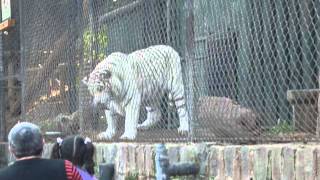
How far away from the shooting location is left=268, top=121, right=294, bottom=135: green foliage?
19.1 feet

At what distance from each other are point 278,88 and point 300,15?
660mm

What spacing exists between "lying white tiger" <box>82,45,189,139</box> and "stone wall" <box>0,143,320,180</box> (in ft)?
1.15

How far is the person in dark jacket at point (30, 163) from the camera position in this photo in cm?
439

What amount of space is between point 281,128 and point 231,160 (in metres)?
0.49

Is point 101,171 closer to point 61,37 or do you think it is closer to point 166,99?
point 166,99

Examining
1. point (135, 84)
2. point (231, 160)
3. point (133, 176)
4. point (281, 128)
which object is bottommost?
point (133, 176)

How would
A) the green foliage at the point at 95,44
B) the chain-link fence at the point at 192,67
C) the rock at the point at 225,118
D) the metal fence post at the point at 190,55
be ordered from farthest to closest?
1. the green foliage at the point at 95,44
2. the metal fence post at the point at 190,55
3. the rock at the point at 225,118
4. the chain-link fence at the point at 192,67

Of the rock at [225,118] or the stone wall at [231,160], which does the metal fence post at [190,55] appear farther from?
the stone wall at [231,160]

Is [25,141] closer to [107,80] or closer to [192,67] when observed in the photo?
[192,67]

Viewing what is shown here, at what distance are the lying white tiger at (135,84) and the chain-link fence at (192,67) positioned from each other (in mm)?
12

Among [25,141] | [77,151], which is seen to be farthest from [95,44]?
[25,141]

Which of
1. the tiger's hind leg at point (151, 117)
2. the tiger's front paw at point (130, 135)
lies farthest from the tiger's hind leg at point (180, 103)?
the tiger's front paw at point (130, 135)

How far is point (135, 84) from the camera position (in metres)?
7.79

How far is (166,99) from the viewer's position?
7516mm
